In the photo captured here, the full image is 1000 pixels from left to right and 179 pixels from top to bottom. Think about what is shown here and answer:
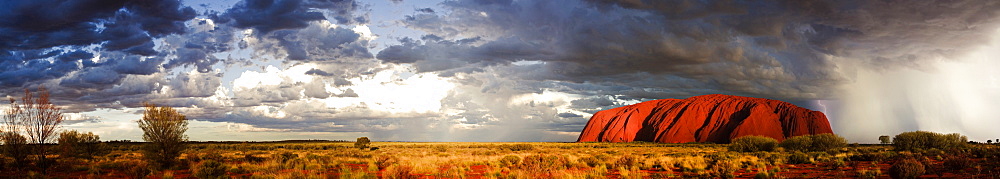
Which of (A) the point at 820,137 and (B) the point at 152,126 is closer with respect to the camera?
(B) the point at 152,126

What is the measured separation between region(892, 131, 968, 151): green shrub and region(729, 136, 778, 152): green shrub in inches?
409

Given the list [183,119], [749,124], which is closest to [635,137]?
[749,124]

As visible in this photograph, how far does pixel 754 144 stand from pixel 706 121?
52384mm

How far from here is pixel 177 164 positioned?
25688mm

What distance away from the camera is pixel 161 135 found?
86.8 ft

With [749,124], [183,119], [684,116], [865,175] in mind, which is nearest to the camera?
[865,175]

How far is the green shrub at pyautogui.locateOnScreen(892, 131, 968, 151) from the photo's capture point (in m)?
44.3

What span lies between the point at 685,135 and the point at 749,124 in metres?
11.1

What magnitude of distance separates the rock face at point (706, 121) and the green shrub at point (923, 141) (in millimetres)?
40826

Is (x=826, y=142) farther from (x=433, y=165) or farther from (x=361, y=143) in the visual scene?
(x=361, y=143)

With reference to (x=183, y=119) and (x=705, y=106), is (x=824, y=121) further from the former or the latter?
(x=183, y=119)

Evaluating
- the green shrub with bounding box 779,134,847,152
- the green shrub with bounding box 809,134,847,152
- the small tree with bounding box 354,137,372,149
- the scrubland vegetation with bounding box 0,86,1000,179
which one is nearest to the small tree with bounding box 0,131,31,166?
the scrubland vegetation with bounding box 0,86,1000,179

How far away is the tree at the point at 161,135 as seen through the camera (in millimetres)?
25922

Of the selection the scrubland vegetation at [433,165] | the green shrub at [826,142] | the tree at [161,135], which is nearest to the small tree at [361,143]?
the scrubland vegetation at [433,165]
